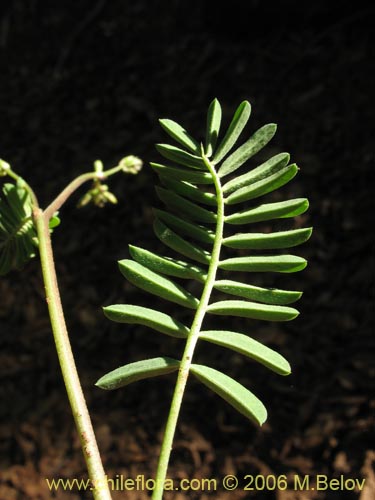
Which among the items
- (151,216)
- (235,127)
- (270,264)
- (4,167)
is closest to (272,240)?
(270,264)

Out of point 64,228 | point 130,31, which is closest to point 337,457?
point 64,228

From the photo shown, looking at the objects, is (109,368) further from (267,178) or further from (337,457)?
(267,178)

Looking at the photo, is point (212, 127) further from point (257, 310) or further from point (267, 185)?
point (257, 310)

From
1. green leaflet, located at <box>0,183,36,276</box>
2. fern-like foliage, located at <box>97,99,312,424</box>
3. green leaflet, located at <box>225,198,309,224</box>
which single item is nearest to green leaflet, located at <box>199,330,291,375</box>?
fern-like foliage, located at <box>97,99,312,424</box>

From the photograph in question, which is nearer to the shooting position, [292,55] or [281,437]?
[281,437]

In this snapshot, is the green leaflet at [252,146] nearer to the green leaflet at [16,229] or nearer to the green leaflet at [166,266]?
the green leaflet at [166,266]

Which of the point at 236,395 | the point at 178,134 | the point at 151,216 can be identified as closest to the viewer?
the point at 236,395
